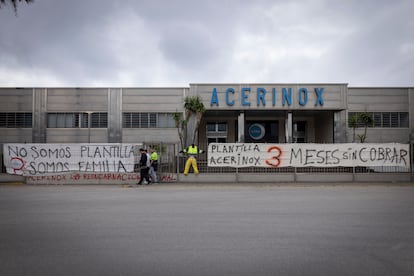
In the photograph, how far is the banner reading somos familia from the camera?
14.6m

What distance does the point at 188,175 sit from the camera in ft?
47.6

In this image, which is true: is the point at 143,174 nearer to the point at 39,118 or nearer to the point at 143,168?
the point at 143,168

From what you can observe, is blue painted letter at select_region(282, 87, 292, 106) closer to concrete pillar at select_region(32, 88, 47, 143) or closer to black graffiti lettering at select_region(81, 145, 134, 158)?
black graffiti lettering at select_region(81, 145, 134, 158)

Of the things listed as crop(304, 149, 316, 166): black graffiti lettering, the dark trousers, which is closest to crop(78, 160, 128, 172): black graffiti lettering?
the dark trousers

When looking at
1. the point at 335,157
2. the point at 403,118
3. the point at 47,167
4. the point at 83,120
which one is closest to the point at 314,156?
the point at 335,157

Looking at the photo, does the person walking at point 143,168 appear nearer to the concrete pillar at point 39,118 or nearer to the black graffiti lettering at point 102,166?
the black graffiti lettering at point 102,166

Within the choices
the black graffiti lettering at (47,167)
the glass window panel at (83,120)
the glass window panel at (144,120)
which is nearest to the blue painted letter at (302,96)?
the glass window panel at (144,120)

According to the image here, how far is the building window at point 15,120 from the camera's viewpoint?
31969 millimetres

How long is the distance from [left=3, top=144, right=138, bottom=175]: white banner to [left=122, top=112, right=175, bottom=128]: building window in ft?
55.5

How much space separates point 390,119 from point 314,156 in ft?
73.8

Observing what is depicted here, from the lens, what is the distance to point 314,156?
1469 centimetres

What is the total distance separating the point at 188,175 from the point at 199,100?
15.9m

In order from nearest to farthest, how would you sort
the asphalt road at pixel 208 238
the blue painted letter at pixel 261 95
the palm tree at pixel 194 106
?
the asphalt road at pixel 208 238, the palm tree at pixel 194 106, the blue painted letter at pixel 261 95

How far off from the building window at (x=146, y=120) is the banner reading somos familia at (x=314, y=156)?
17.7 metres
